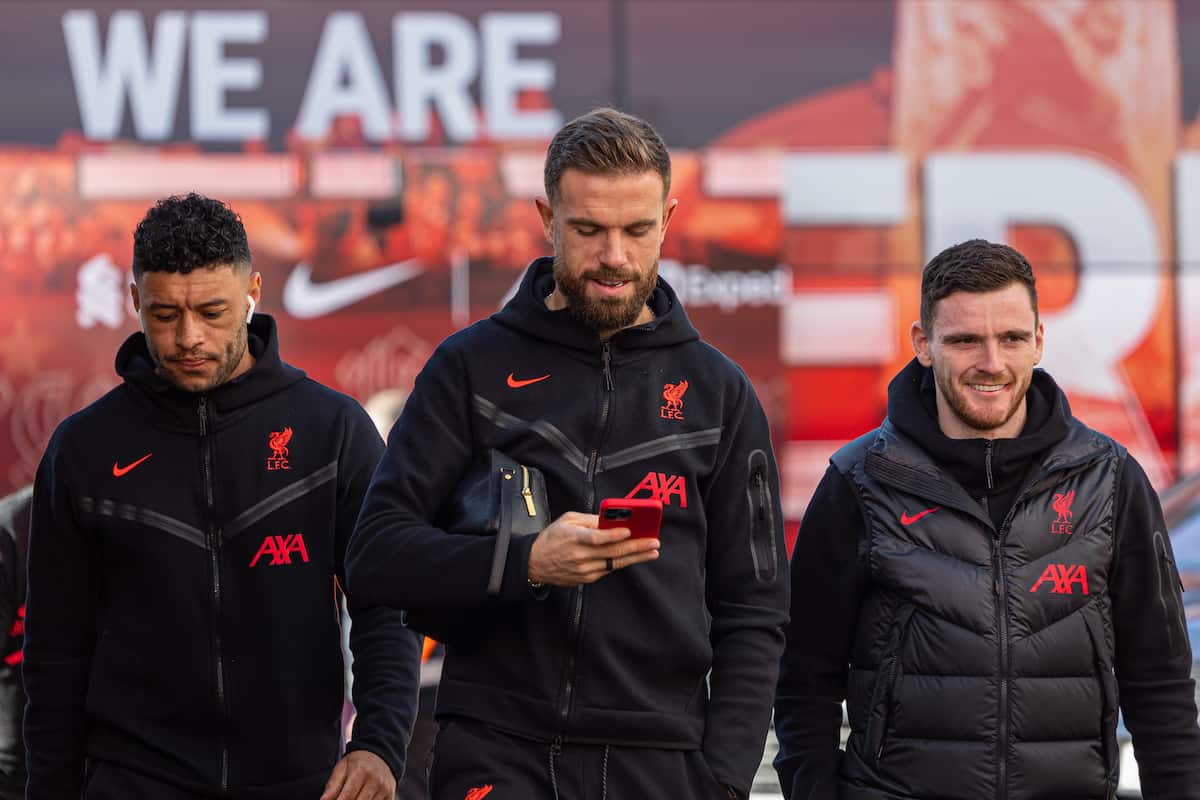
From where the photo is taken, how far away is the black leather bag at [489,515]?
3.02 metres

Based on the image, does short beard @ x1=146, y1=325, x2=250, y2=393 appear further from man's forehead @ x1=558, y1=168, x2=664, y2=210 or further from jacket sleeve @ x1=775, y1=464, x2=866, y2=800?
jacket sleeve @ x1=775, y1=464, x2=866, y2=800

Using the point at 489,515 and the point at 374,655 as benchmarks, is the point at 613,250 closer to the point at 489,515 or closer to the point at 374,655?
the point at 489,515

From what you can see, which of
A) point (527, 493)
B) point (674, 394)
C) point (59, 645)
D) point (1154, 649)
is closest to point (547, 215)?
point (674, 394)

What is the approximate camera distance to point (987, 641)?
336cm

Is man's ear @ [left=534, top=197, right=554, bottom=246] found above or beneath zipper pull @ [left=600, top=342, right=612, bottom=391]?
above

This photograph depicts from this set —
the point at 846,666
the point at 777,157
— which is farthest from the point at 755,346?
the point at 846,666

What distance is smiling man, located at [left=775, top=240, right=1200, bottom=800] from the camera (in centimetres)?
335

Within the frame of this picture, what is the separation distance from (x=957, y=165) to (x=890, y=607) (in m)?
5.92

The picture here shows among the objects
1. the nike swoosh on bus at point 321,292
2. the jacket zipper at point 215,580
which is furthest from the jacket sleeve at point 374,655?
the nike swoosh on bus at point 321,292

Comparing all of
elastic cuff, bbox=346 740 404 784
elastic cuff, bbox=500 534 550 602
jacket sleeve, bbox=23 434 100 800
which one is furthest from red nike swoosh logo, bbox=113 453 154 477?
elastic cuff, bbox=500 534 550 602

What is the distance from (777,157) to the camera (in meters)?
9.02

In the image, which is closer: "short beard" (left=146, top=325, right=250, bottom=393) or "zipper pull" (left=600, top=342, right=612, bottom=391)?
"zipper pull" (left=600, top=342, right=612, bottom=391)

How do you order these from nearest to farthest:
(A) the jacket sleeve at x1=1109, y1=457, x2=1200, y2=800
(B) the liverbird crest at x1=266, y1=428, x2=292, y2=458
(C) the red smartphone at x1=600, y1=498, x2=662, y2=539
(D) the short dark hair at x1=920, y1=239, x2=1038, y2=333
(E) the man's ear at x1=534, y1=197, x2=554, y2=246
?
(C) the red smartphone at x1=600, y1=498, x2=662, y2=539
(E) the man's ear at x1=534, y1=197, x2=554, y2=246
(A) the jacket sleeve at x1=1109, y1=457, x2=1200, y2=800
(D) the short dark hair at x1=920, y1=239, x2=1038, y2=333
(B) the liverbird crest at x1=266, y1=428, x2=292, y2=458

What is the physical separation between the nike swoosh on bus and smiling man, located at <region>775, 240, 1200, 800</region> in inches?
210
